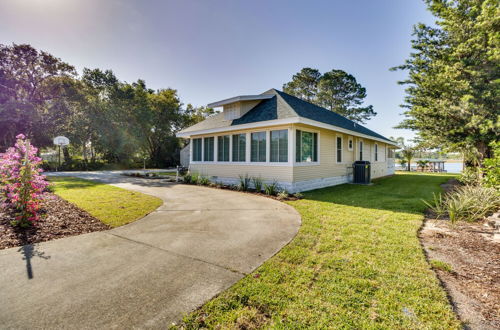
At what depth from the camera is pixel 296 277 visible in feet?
8.54

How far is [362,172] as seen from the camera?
1209 cm

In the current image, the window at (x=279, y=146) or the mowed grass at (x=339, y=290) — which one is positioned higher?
the window at (x=279, y=146)

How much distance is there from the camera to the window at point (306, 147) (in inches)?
352

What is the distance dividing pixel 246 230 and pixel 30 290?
3115 mm

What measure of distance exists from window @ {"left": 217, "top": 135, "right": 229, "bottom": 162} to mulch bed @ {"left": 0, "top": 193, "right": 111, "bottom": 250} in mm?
6723

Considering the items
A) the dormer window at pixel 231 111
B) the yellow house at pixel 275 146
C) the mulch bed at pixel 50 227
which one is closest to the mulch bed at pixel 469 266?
the yellow house at pixel 275 146

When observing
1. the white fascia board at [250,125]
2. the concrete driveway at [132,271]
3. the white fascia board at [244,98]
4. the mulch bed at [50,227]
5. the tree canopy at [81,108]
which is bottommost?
the concrete driveway at [132,271]

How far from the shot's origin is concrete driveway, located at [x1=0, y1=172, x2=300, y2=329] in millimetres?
1984

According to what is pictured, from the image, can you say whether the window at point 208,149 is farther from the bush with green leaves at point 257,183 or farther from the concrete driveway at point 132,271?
the concrete driveway at point 132,271

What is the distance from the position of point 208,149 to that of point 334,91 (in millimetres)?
20617

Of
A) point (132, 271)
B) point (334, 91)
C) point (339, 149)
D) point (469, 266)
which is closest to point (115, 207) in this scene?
point (132, 271)

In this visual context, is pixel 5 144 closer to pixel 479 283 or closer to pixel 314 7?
pixel 314 7

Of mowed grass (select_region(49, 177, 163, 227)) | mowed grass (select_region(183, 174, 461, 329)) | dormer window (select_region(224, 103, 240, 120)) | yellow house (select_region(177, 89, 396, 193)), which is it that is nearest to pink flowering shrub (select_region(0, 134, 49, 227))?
mowed grass (select_region(49, 177, 163, 227))

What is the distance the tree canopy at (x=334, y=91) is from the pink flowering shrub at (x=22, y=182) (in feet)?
90.0
